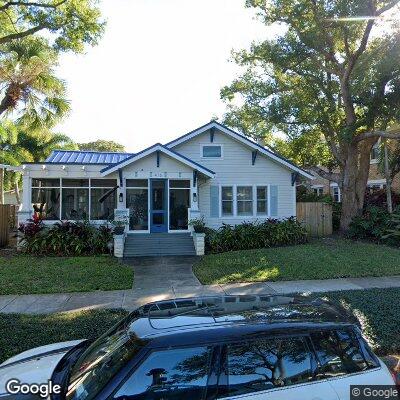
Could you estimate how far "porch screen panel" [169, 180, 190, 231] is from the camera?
58.7 feet

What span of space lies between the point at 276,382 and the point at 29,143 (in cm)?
3795

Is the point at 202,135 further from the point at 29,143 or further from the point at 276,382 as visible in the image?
the point at 29,143

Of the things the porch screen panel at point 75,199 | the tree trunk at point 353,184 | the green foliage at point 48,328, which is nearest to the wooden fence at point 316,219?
the tree trunk at point 353,184

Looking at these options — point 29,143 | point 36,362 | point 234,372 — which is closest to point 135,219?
point 36,362

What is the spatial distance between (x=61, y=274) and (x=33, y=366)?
331 inches

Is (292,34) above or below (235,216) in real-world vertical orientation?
above

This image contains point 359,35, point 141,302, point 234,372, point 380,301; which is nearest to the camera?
point 234,372

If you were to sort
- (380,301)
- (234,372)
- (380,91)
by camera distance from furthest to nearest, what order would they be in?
(380,91) → (380,301) → (234,372)

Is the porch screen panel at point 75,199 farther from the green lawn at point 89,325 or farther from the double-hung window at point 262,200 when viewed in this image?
the green lawn at point 89,325

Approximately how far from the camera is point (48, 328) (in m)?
6.43

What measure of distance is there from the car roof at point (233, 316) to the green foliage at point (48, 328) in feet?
8.89

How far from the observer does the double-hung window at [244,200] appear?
19562 millimetres

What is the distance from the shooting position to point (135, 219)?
1772 cm

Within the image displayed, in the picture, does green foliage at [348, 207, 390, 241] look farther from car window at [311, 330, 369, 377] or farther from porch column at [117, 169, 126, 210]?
car window at [311, 330, 369, 377]
